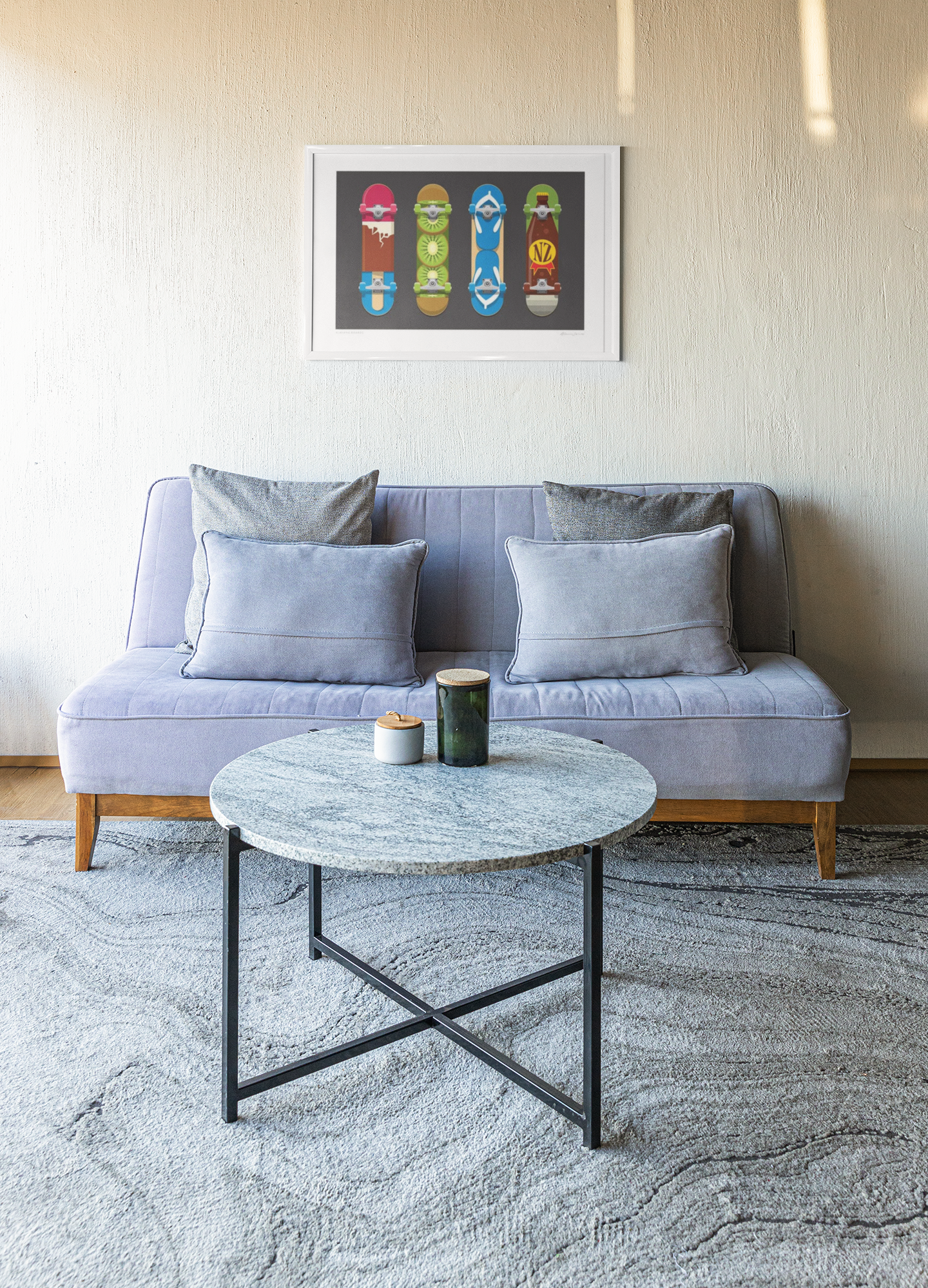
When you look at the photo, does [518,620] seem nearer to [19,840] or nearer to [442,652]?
[442,652]

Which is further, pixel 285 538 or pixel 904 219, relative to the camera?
pixel 904 219

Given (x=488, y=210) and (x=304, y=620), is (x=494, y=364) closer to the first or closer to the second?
(x=488, y=210)

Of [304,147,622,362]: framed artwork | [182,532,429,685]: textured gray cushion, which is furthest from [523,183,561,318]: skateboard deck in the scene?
[182,532,429,685]: textured gray cushion

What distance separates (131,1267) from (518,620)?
1875 mm

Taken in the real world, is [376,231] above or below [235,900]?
above

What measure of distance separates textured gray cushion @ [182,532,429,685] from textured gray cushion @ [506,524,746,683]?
0.34 meters

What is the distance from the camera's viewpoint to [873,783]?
9.58 feet

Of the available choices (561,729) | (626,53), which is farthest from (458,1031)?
(626,53)

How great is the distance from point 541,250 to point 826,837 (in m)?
1.90

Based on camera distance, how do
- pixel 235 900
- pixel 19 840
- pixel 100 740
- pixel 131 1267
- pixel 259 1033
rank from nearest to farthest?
pixel 131 1267, pixel 235 900, pixel 259 1033, pixel 100 740, pixel 19 840

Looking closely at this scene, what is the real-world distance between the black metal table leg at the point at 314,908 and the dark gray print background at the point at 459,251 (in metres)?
1.82

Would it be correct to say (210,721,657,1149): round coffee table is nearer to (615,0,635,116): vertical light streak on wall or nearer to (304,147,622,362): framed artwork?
(304,147,622,362): framed artwork

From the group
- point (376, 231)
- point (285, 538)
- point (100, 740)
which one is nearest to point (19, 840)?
point (100, 740)

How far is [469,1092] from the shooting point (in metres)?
1.44
